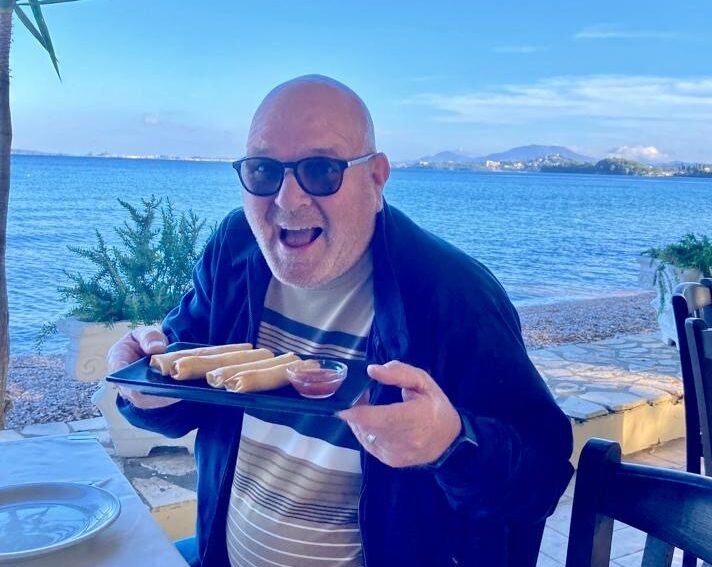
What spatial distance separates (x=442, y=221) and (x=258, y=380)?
103 feet

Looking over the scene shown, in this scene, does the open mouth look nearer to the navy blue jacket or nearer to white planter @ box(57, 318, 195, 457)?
the navy blue jacket

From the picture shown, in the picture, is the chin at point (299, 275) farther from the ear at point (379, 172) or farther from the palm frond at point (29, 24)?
the palm frond at point (29, 24)

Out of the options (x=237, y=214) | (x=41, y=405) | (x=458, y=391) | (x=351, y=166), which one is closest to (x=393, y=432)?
(x=458, y=391)

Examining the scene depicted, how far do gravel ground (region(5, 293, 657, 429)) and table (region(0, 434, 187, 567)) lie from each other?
1.74 meters

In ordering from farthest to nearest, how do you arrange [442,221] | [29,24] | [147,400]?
[442,221] < [29,24] < [147,400]

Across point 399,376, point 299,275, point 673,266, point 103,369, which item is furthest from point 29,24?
point 673,266

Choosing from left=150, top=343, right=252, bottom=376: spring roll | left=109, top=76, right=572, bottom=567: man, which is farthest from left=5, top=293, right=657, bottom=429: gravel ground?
left=150, top=343, right=252, bottom=376: spring roll

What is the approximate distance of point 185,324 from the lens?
1579 millimetres

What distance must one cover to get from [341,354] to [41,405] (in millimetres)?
4148

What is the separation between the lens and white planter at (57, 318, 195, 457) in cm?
284

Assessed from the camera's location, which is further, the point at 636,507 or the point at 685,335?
the point at 685,335

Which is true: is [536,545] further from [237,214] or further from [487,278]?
[237,214]

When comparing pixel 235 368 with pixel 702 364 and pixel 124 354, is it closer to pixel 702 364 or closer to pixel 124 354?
pixel 124 354

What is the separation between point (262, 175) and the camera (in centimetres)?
131
